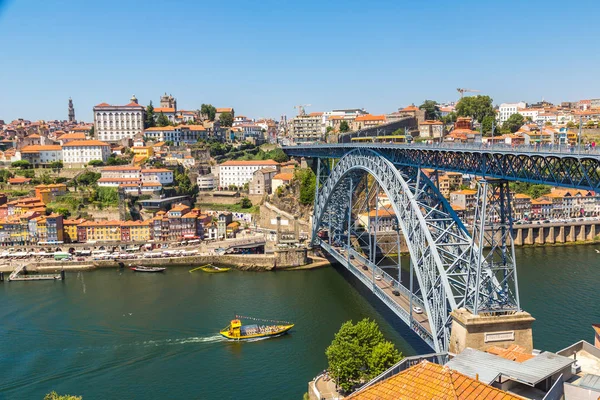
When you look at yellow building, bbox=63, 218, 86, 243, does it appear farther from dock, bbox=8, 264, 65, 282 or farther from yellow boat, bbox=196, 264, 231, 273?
yellow boat, bbox=196, 264, 231, 273

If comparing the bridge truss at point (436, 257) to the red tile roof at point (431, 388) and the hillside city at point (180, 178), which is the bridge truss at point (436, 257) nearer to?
the red tile roof at point (431, 388)

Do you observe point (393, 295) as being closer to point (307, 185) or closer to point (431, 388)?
point (431, 388)

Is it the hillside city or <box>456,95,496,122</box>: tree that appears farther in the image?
<box>456,95,496,122</box>: tree

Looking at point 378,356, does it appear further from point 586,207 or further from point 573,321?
point 586,207

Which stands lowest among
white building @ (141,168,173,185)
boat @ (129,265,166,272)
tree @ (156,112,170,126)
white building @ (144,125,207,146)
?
boat @ (129,265,166,272)

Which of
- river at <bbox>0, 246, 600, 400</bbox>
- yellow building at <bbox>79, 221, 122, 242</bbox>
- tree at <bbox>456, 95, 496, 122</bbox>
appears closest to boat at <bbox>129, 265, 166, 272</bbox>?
river at <bbox>0, 246, 600, 400</bbox>

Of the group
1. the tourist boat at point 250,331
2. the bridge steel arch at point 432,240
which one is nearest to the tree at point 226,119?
the bridge steel arch at point 432,240

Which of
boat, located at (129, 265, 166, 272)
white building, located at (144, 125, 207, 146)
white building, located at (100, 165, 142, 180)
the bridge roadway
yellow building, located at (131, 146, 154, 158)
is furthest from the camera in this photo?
white building, located at (144, 125, 207, 146)

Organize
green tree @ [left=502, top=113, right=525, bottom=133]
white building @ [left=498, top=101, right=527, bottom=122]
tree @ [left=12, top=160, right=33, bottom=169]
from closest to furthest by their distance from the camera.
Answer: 1. tree @ [left=12, top=160, right=33, bottom=169]
2. green tree @ [left=502, top=113, right=525, bottom=133]
3. white building @ [left=498, top=101, right=527, bottom=122]
